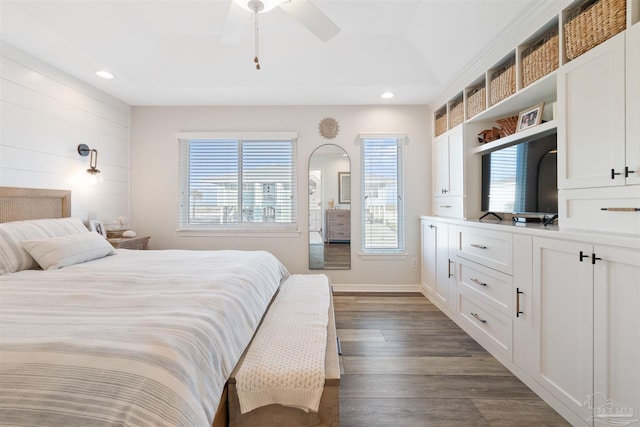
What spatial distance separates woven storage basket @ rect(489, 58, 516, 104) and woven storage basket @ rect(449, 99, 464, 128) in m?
0.49

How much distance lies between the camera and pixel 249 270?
1940mm

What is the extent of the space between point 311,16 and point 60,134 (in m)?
2.82

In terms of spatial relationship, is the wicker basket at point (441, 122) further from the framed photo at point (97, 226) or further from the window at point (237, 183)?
the framed photo at point (97, 226)

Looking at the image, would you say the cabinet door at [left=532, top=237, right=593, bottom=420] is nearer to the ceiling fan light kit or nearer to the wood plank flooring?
the wood plank flooring

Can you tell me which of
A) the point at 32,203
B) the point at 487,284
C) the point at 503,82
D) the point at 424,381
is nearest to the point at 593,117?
the point at 503,82

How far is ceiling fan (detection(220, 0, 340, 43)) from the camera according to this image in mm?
1619

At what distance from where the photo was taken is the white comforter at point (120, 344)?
0.76 metres

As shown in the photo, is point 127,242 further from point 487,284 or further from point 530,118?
point 530,118

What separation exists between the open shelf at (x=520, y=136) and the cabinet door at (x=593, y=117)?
0.73 ft

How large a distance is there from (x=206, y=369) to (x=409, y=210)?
3237mm

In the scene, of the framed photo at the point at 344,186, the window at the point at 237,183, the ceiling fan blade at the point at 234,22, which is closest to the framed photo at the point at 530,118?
the framed photo at the point at 344,186

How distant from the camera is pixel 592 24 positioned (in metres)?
1.53

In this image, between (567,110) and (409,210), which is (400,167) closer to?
(409,210)

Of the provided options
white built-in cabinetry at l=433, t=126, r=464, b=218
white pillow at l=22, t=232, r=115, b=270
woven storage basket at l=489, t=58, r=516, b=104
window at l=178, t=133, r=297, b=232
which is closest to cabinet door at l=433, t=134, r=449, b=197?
white built-in cabinetry at l=433, t=126, r=464, b=218
